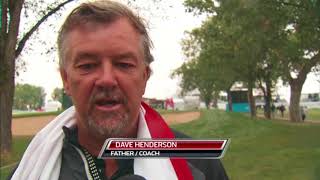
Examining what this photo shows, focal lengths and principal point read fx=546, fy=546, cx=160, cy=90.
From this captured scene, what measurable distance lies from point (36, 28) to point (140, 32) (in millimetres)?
19326

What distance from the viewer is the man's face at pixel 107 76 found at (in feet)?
4.76

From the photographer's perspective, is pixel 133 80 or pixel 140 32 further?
pixel 140 32

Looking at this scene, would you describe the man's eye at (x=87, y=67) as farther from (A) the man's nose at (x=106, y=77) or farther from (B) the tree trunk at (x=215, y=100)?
(B) the tree trunk at (x=215, y=100)

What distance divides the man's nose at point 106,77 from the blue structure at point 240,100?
72530mm

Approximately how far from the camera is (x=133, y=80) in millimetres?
1536

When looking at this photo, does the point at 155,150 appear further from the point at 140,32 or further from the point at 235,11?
the point at 235,11

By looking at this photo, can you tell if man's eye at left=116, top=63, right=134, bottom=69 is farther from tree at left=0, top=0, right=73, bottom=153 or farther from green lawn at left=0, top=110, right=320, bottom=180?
tree at left=0, top=0, right=73, bottom=153

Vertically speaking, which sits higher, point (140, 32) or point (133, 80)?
point (140, 32)

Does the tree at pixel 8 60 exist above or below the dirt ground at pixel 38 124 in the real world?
above

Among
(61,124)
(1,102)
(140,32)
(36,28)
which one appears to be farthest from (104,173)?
(36,28)

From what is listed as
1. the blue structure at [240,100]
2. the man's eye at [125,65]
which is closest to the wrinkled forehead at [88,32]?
the man's eye at [125,65]

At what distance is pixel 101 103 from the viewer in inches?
57.4

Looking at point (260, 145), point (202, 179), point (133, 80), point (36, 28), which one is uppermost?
point (36, 28)

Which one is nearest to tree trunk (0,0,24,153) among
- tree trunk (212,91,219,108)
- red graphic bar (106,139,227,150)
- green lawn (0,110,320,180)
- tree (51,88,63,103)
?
green lawn (0,110,320,180)
